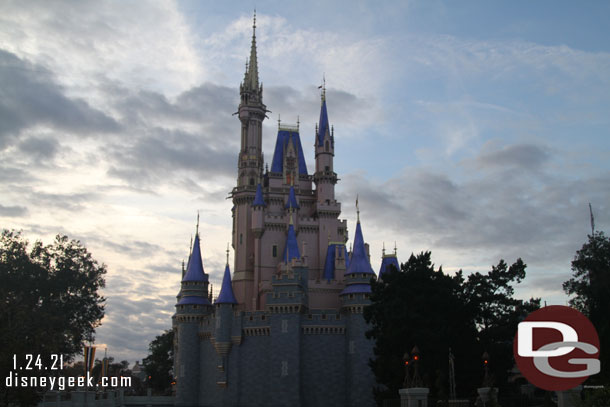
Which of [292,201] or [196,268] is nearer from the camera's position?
[196,268]

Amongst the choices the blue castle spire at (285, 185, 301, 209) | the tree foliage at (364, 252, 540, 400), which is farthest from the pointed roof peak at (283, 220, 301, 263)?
the tree foliage at (364, 252, 540, 400)

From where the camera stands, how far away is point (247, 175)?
6550 centimetres

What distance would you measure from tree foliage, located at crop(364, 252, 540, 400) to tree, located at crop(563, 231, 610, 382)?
779 cm

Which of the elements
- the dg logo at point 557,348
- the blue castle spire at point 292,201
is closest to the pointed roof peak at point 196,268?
the blue castle spire at point 292,201

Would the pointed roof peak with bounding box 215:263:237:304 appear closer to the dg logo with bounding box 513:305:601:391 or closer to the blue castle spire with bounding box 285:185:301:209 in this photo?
the blue castle spire with bounding box 285:185:301:209

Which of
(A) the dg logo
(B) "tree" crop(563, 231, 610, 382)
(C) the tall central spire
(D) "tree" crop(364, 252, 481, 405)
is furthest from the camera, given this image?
(C) the tall central spire

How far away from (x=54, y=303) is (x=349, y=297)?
26083 mm

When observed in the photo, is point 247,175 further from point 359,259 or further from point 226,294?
point 359,259

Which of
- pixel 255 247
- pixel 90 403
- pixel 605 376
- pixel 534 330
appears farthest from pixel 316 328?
pixel 534 330

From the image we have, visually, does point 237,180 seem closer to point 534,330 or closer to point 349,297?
point 349,297

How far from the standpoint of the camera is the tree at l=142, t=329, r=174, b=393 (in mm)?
85125

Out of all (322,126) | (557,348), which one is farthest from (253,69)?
(557,348)

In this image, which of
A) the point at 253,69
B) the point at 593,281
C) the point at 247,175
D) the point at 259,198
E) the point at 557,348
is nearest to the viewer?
the point at 557,348

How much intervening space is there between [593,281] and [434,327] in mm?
18270
